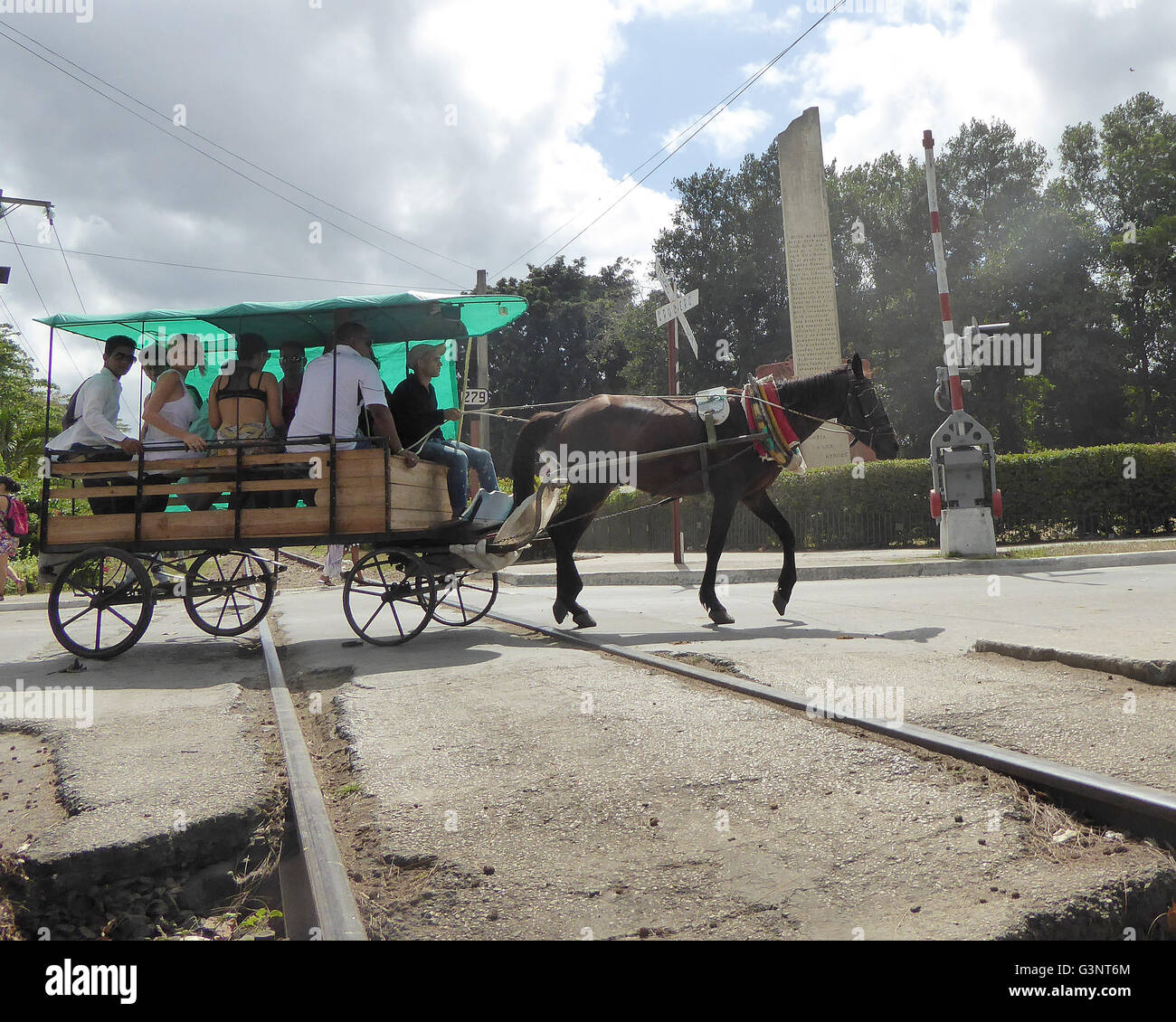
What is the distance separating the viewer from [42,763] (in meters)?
4.09

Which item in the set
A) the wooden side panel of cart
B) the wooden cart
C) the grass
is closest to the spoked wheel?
the wooden cart

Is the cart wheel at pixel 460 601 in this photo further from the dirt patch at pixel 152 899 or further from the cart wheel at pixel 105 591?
the dirt patch at pixel 152 899

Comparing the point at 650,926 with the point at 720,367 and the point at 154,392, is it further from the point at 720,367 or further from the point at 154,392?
the point at 720,367

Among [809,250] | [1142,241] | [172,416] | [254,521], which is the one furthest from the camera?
[1142,241]

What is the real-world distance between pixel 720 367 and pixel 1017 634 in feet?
137

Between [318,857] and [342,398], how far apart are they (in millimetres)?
4884

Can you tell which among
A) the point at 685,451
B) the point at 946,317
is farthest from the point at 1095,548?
the point at 685,451

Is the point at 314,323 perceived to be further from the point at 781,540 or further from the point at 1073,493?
the point at 1073,493

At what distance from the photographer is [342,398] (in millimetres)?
7121

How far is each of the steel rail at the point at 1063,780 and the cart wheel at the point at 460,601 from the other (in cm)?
419

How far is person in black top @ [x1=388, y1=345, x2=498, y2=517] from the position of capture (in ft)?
25.9

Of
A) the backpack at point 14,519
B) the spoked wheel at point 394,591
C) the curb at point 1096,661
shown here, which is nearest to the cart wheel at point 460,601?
the spoked wheel at point 394,591

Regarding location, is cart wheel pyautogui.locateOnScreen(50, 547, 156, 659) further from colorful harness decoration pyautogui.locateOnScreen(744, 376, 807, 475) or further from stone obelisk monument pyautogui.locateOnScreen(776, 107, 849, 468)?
stone obelisk monument pyautogui.locateOnScreen(776, 107, 849, 468)
